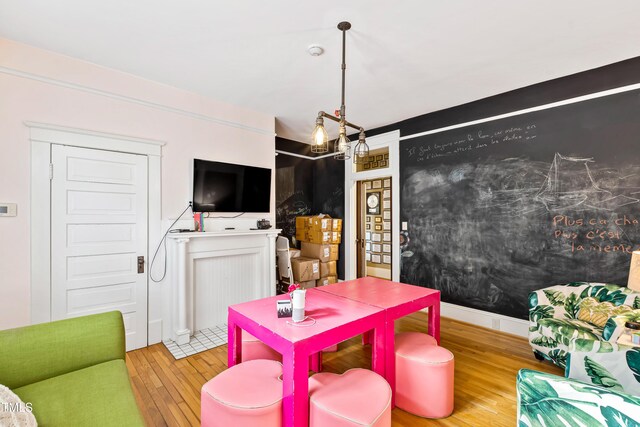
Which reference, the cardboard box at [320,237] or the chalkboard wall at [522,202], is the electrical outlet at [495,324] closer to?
the chalkboard wall at [522,202]

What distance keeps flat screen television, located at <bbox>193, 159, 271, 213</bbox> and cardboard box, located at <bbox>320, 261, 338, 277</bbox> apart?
57.6 inches

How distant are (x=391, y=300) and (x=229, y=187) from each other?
93.4 inches

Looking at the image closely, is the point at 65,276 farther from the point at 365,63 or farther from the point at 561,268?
the point at 561,268

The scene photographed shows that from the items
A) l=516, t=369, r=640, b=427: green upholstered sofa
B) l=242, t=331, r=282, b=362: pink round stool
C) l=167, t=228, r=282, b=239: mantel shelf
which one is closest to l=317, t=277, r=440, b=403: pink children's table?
l=242, t=331, r=282, b=362: pink round stool

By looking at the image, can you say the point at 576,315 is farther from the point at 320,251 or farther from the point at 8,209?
the point at 8,209

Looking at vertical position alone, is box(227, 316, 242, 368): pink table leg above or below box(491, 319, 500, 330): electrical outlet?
above

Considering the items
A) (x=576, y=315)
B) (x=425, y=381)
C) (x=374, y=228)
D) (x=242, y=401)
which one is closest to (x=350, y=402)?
(x=242, y=401)

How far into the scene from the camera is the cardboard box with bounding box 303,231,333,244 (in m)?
4.82

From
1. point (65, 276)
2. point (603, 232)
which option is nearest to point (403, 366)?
point (603, 232)

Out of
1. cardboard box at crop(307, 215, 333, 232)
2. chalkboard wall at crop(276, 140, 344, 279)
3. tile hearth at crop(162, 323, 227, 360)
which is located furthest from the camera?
chalkboard wall at crop(276, 140, 344, 279)

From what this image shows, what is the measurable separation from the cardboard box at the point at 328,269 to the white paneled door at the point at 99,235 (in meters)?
2.56

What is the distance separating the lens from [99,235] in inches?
111

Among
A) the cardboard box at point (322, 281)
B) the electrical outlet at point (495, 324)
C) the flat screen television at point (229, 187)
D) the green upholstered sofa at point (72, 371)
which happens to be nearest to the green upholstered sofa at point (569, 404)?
the green upholstered sofa at point (72, 371)

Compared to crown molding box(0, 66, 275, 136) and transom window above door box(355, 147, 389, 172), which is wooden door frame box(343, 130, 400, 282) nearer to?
transom window above door box(355, 147, 389, 172)
